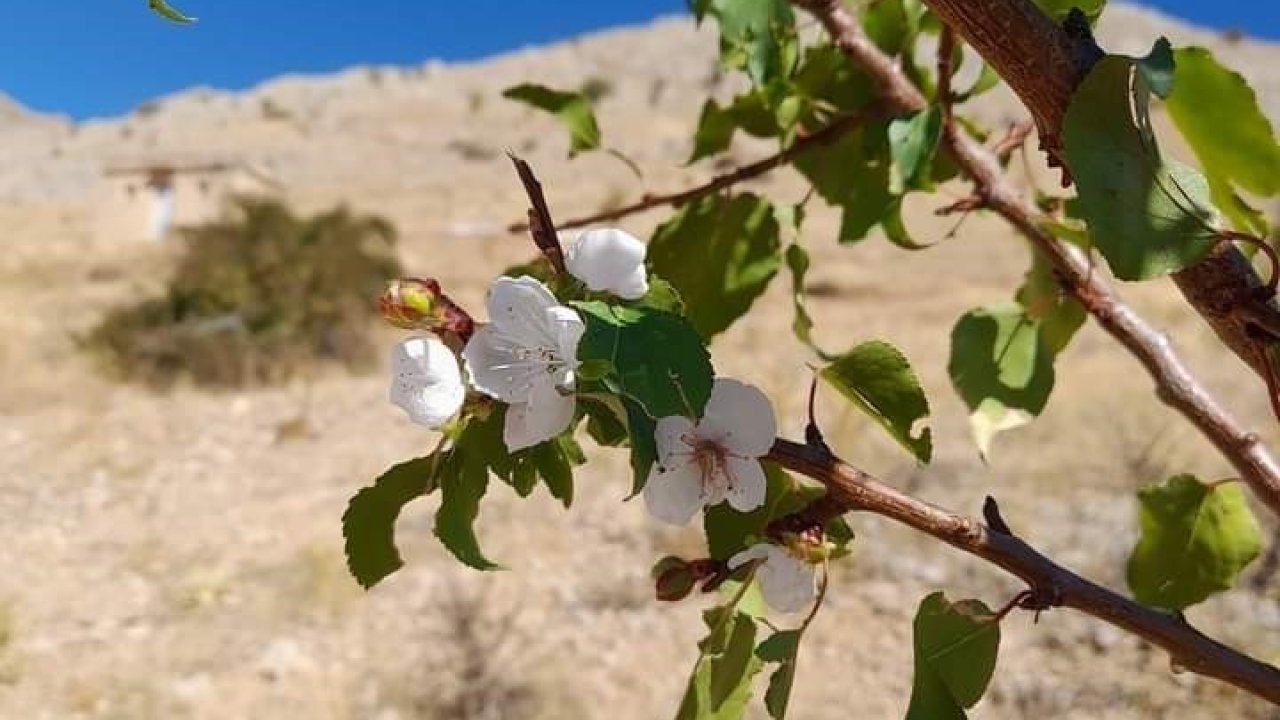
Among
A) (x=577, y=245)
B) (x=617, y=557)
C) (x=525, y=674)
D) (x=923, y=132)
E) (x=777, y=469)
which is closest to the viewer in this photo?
(x=577, y=245)

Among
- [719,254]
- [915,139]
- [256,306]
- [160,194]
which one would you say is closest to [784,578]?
[915,139]

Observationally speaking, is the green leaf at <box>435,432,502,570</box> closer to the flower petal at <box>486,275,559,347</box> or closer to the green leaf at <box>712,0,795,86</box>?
the flower petal at <box>486,275,559,347</box>

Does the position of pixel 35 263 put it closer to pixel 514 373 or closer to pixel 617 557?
pixel 617 557

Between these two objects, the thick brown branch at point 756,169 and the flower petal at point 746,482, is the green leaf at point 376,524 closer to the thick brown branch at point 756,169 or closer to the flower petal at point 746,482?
the flower petal at point 746,482

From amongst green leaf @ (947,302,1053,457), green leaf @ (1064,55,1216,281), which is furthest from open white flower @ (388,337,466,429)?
green leaf @ (947,302,1053,457)

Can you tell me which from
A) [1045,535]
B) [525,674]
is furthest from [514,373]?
[1045,535]
